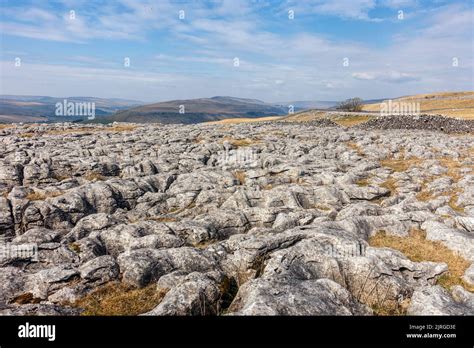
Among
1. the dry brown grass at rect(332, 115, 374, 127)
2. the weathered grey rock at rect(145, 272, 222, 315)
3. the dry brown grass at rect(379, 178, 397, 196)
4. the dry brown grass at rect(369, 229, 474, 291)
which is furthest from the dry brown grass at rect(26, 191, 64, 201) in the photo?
the dry brown grass at rect(332, 115, 374, 127)

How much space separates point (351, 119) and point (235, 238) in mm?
124898

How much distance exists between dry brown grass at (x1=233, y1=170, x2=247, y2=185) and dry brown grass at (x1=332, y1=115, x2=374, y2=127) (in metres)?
92.5

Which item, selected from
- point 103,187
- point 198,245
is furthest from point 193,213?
point 103,187

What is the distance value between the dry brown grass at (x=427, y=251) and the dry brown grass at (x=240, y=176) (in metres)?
23.6

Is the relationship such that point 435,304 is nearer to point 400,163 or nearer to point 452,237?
point 452,237

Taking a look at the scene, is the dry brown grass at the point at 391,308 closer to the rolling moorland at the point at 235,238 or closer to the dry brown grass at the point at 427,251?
the rolling moorland at the point at 235,238

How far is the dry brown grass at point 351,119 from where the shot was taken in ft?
427

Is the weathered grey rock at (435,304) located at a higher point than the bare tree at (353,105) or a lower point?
lower

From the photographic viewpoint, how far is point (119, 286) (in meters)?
18.9

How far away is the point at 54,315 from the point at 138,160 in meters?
42.4

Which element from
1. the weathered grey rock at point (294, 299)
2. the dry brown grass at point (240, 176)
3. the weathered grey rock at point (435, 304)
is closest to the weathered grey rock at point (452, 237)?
the weathered grey rock at point (435, 304)

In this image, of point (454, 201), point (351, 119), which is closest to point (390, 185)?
point (454, 201)
